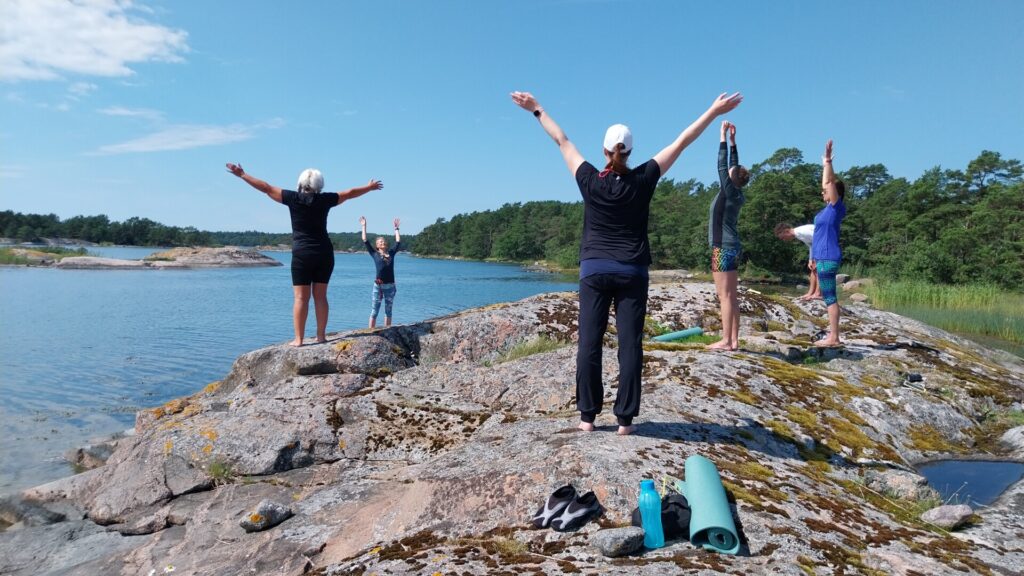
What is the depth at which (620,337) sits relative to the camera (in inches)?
196

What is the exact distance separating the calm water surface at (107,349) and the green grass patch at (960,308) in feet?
76.1

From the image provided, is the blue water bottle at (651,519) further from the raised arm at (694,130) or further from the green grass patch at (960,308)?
the green grass patch at (960,308)

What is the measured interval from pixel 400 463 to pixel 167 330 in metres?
26.7

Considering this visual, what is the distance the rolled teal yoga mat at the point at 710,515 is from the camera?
332cm

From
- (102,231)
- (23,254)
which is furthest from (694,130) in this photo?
(102,231)

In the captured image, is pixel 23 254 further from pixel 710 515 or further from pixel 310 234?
pixel 710 515

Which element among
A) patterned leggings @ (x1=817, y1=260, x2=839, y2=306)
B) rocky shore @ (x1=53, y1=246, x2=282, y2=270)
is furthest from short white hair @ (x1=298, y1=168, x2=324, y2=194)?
rocky shore @ (x1=53, y1=246, x2=282, y2=270)

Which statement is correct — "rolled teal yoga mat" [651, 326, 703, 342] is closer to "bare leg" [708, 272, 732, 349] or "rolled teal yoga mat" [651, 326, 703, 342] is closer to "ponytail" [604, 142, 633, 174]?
"bare leg" [708, 272, 732, 349]

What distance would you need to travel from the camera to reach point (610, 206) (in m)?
4.90

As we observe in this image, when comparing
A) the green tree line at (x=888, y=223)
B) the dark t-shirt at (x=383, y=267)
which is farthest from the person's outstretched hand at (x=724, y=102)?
the green tree line at (x=888, y=223)

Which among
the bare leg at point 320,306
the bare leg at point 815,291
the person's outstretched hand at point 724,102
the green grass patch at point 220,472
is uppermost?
the person's outstretched hand at point 724,102

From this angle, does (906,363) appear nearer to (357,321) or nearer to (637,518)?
(637,518)

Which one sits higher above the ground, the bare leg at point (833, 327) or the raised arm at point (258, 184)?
the raised arm at point (258, 184)

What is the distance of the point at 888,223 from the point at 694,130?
7804 cm
